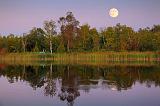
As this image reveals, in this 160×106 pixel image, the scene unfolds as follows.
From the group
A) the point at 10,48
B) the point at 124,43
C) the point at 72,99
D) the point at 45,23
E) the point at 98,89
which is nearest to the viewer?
the point at 72,99

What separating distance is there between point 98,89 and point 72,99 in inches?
144

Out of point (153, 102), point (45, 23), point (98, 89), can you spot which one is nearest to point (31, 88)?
point (98, 89)

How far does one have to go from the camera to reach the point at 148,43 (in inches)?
2785

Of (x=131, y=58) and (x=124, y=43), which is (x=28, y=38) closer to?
(x=124, y=43)

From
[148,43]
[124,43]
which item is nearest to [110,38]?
[124,43]

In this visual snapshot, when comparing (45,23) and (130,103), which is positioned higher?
(45,23)

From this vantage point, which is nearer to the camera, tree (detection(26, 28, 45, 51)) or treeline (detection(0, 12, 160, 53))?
treeline (detection(0, 12, 160, 53))

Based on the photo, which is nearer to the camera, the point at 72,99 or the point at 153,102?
the point at 153,102

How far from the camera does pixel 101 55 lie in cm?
5525

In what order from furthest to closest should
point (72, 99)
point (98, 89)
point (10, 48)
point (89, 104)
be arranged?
point (10, 48), point (98, 89), point (72, 99), point (89, 104)

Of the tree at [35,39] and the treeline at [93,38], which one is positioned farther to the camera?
the tree at [35,39]

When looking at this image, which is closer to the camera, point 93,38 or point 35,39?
point 93,38

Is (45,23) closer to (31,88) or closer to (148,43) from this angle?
(148,43)

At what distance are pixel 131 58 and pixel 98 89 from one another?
1453 inches
